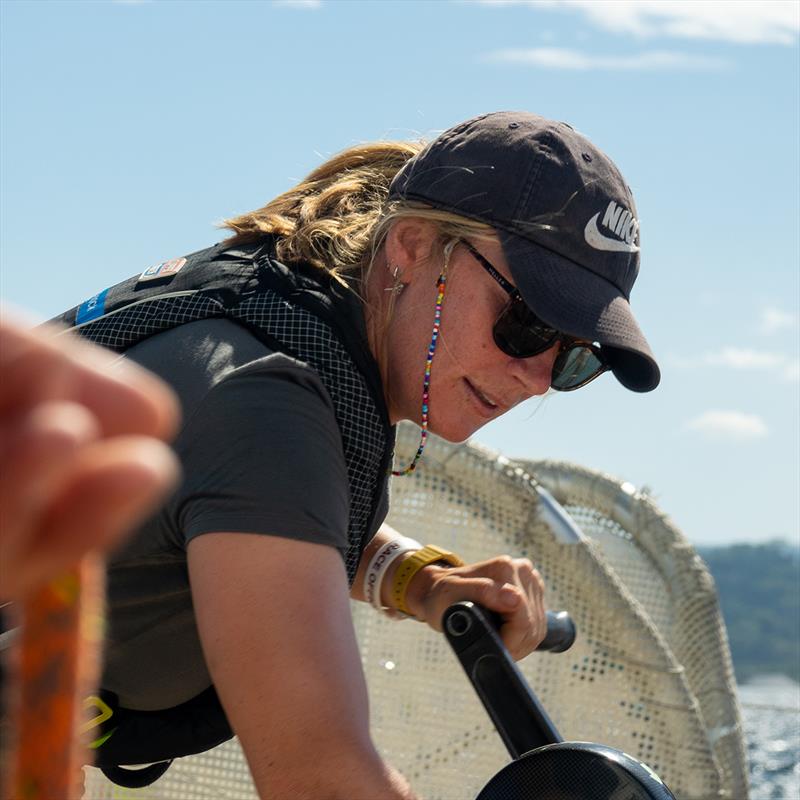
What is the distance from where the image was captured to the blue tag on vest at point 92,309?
178 cm

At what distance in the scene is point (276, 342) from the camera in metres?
1.59

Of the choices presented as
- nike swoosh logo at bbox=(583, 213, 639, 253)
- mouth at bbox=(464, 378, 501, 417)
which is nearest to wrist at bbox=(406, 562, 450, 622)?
mouth at bbox=(464, 378, 501, 417)

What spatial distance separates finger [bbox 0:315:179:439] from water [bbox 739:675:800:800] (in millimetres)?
3234

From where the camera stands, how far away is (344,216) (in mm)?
1916

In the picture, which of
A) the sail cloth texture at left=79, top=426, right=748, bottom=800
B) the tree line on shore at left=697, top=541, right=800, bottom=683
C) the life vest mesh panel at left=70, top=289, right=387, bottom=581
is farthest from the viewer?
the tree line on shore at left=697, top=541, right=800, bottom=683

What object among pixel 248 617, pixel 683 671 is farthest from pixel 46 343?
pixel 683 671

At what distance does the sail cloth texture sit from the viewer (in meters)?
3.08

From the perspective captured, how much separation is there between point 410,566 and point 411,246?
1.90 ft

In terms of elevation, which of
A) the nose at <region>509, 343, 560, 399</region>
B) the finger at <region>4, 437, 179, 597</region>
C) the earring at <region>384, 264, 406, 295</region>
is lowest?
the nose at <region>509, 343, 560, 399</region>

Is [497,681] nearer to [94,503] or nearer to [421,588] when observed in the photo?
[421,588]

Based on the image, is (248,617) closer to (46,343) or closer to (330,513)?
(330,513)

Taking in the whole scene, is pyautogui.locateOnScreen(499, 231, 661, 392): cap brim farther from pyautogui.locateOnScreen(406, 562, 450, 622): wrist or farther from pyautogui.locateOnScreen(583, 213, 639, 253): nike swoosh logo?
pyautogui.locateOnScreen(406, 562, 450, 622): wrist

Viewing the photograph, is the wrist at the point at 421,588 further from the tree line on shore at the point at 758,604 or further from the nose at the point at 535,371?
the tree line on shore at the point at 758,604

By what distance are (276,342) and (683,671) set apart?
1.96m
